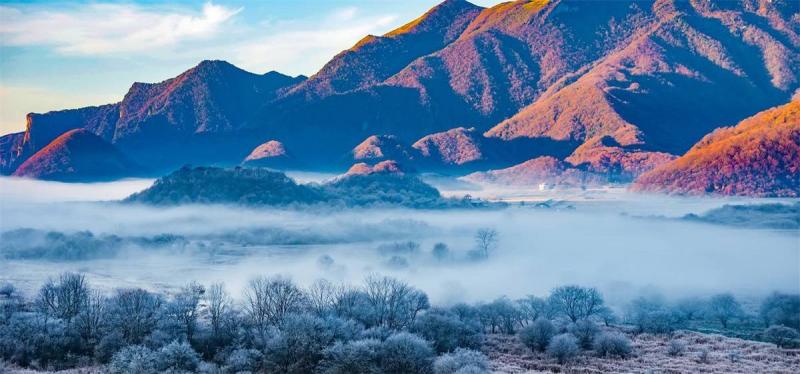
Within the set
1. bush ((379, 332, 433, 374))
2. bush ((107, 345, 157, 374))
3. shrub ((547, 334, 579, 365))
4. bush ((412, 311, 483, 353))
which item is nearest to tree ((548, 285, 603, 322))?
bush ((412, 311, 483, 353))

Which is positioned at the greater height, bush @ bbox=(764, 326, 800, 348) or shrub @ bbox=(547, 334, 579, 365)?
shrub @ bbox=(547, 334, 579, 365)

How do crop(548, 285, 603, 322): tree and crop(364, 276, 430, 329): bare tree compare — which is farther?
crop(548, 285, 603, 322): tree

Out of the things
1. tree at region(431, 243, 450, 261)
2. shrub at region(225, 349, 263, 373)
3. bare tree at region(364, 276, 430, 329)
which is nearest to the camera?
shrub at region(225, 349, 263, 373)

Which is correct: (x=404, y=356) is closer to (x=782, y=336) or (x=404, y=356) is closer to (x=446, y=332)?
(x=446, y=332)

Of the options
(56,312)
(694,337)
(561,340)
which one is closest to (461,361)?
(561,340)

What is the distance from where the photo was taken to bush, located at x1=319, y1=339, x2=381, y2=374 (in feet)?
235

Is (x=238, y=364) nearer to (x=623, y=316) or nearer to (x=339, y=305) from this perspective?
(x=339, y=305)

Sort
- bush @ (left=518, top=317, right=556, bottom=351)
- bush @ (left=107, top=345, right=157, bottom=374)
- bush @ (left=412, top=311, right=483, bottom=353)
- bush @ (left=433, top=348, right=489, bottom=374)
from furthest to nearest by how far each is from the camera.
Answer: bush @ (left=518, top=317, right=556, bottom=351) < bush @ (left=412, top=311, right=483, bottom=353) < bush @ (left=433, top=348, right=489, bottom=374) < bush @ (left=107, top=345, right=157, bottom=374)

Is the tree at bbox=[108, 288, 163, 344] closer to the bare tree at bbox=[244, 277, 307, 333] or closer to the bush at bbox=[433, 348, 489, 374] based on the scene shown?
the bare tree at bbox=[244, 277, 307, 333]

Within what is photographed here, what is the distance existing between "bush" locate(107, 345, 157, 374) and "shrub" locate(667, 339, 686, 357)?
179 feet

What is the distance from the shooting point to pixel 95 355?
265 feet

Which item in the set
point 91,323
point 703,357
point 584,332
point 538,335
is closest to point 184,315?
point 91,323

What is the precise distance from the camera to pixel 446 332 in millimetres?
93438

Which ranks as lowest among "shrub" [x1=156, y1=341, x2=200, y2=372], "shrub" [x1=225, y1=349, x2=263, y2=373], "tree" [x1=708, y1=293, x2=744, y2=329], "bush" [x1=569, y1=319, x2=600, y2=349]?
"tree" [x1=708, y1=293, x2=744, y2=329]
